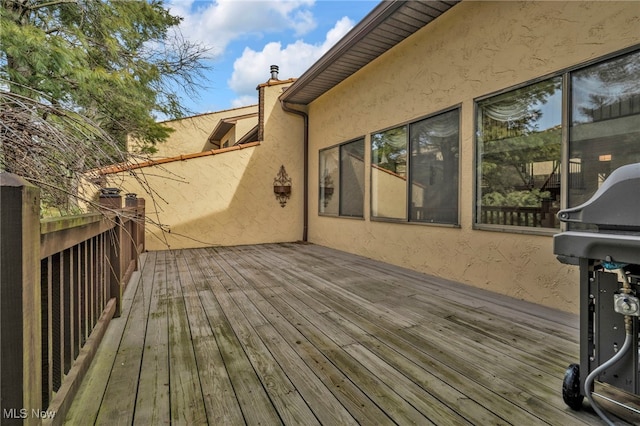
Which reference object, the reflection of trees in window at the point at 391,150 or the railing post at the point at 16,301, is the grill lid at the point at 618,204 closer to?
the railing post at the point at 16,301

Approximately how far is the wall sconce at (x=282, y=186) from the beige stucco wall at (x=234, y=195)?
99 mm

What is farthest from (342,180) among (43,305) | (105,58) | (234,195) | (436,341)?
(43,305)

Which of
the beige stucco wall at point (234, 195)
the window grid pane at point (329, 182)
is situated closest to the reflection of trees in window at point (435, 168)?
the window grid pane at point (329, 182)

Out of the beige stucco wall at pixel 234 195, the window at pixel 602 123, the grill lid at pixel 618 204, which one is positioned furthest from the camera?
the beige stucco wall at pixel 234 195

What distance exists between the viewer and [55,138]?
1.19 meters

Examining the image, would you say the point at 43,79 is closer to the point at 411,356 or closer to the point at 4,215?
the point at 4,215

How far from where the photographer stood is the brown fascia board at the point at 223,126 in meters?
10.1

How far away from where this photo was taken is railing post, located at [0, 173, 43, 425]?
915mm

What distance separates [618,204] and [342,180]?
17.4 ft

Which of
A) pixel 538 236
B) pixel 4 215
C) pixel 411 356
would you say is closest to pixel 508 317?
pixel 538 236

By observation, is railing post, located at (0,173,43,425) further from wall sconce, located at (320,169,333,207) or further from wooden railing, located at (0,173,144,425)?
wall sconce, located at (320,169,333,207)

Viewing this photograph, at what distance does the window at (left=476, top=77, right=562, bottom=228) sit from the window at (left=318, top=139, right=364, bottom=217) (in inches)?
97.9

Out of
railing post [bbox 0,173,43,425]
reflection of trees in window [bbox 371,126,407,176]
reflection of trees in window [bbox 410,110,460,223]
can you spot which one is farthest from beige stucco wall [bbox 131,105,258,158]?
railing post [bbox 0,173,43,425]

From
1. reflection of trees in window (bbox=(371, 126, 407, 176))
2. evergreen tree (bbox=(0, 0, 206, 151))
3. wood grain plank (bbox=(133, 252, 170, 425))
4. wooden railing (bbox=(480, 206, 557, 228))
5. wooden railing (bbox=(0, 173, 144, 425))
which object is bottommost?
wood grain plank (bbox=(133, 252, 170, 425))
